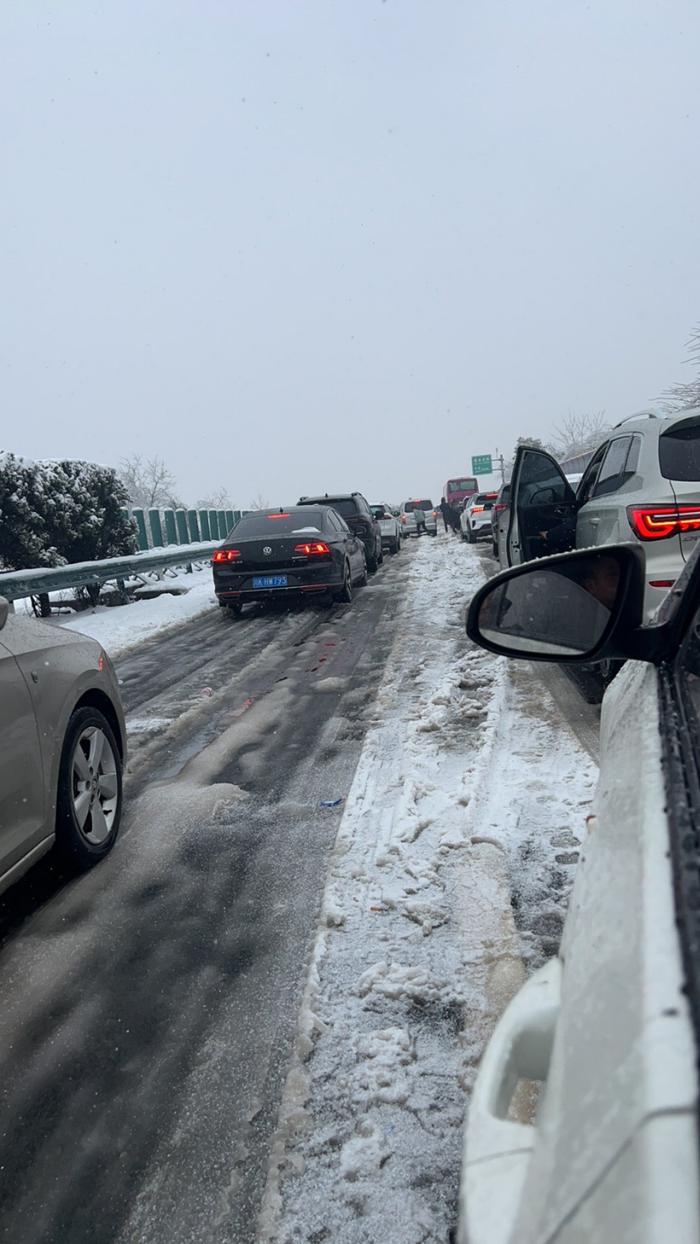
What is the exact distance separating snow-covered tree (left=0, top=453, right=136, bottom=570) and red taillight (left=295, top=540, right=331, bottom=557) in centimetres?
455

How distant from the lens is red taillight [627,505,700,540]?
4684 millimetres

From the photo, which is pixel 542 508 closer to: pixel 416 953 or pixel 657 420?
pixel 657 420

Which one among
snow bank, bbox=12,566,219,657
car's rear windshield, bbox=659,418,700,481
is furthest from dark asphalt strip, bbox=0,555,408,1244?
snow bank, bbox=12,566,219,657

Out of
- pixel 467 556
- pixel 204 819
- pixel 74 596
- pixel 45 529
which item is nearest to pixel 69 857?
pixel 204 819

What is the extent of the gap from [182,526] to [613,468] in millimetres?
20479

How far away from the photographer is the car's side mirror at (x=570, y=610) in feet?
5.82

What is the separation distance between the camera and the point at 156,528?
22328mm

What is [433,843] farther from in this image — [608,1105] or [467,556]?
[467,556]

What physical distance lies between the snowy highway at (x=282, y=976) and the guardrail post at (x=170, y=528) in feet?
62.8

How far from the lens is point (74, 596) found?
14.7 meters

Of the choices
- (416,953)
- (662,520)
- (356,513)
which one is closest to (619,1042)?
(416,953)

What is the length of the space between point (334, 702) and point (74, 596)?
10.1 meters

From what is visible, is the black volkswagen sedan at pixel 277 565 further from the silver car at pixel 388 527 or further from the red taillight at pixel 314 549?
the silver car at pixel 388 527

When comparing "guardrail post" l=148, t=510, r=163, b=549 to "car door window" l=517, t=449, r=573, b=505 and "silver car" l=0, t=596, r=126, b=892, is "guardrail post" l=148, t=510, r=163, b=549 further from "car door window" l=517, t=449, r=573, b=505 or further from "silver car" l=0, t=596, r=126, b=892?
"silver car" l=0, t=596, r=126, b=892
